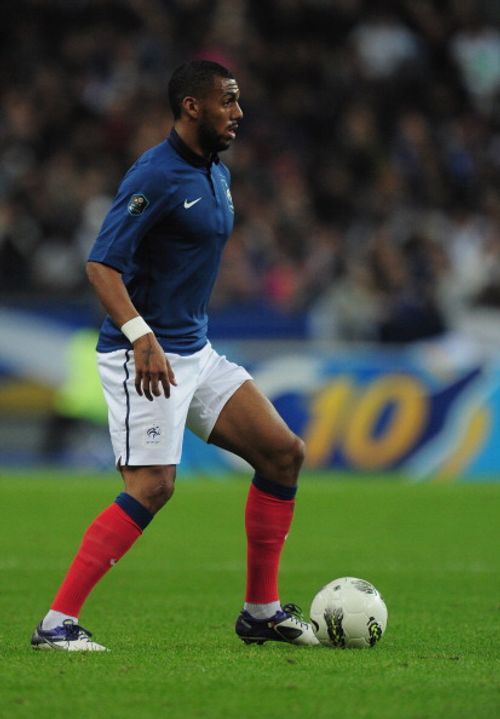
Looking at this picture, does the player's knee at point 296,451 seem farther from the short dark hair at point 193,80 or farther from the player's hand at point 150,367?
the short dark hair at point 193,80

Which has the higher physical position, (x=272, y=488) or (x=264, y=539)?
(x=272, y=488)

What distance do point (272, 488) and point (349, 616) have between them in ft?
1.93

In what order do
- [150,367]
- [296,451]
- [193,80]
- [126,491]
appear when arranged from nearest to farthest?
[150,367] < [126,491] < [193,80] < [296,451]

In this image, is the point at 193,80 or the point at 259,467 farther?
the point at 259,467

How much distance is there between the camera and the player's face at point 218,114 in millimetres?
5809

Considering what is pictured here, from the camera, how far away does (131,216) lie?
5.58m

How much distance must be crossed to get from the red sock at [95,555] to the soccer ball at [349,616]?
2.69 ft

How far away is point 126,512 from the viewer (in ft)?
18.5

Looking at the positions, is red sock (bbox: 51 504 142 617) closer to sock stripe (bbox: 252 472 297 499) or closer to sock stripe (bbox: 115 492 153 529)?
sock stripe (bbox: 115 492 153 529)

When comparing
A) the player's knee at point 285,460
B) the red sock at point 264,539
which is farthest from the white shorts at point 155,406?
the red sock at point 264,539

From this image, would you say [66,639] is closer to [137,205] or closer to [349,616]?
[349,616]

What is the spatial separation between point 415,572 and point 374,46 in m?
12.4

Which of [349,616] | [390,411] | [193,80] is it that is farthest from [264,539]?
[390,411]

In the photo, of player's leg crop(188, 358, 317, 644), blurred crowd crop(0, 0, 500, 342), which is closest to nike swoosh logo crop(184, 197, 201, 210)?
player's leg crop(188, 358, 317, 644)
